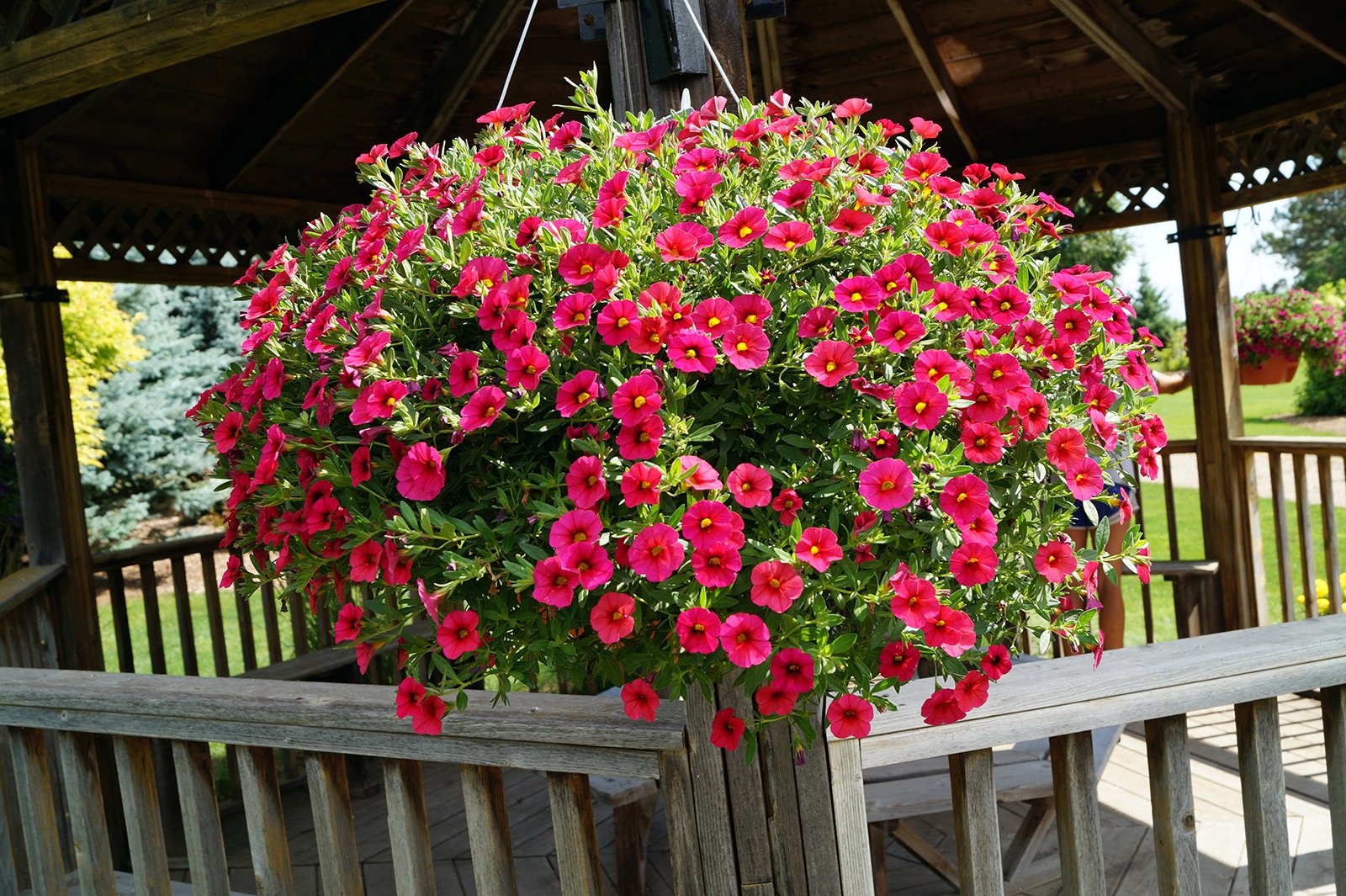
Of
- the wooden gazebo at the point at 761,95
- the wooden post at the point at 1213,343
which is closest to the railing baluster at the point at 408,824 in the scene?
the wooden gazebo at the point at 761,95

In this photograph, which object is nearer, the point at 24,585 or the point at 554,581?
the point at 554,581

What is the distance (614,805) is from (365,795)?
172 centimetres

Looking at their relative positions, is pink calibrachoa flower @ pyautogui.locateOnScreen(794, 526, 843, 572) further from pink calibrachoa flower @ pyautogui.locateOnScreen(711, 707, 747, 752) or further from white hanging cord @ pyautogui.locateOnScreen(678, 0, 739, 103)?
white hanging cord @ pyautogui.locateOnScreen(678, 0, 739, 103)

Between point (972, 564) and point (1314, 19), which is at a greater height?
point (1314, 19)

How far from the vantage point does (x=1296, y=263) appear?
2459 cm

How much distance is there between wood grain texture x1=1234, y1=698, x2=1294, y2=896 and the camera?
1416 mm

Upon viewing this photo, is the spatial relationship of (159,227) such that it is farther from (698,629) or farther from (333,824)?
(698,629)

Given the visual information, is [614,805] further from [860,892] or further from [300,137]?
[300,137]

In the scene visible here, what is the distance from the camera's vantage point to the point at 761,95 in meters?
4.69

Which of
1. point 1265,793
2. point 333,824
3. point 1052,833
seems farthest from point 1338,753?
point 1052,833

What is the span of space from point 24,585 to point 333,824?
248 cm

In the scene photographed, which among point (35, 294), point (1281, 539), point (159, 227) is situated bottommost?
point (1281, 539)

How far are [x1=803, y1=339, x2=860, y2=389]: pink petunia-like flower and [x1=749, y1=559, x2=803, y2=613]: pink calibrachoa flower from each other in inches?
6.7

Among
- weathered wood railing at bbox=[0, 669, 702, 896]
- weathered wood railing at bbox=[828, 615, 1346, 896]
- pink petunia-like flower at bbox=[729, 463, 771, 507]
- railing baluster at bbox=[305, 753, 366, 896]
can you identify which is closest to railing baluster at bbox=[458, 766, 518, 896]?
weathered wood railing at bbox=[0, 669, 702, 896]
